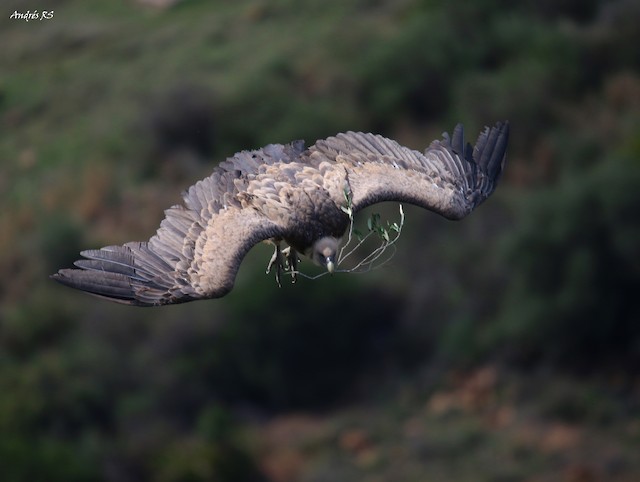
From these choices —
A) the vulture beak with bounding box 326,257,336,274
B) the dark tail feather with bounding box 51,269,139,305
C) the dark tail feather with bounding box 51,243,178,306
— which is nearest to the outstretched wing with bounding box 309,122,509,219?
the vulture beak with bounding box 326,257,336,274

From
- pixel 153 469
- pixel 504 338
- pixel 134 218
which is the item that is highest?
pixel 134 218

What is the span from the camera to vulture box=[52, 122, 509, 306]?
39.2ft

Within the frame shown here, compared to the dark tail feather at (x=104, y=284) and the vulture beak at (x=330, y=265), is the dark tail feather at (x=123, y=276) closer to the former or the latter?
the dark tail feather at (x=104, y=284)

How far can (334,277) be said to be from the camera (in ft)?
122

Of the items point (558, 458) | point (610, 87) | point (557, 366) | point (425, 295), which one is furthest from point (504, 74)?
point (558, 458)

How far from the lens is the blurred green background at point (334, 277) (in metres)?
32.9

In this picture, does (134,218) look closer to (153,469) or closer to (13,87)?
(13,87)

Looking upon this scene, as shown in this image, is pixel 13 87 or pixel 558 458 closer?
pixel 558 458

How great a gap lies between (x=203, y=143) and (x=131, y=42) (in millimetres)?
3789

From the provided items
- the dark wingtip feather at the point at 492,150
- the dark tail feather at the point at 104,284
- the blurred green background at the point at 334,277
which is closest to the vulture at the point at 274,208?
the dark tail feather at the point at 104,284

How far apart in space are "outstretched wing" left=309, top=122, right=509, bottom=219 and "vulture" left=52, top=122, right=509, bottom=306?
0.01 metres

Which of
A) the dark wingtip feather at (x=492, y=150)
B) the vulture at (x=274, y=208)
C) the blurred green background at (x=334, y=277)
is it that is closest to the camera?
the vulture at (x=274, y=208)

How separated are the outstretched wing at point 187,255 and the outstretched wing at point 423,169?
3.16ft

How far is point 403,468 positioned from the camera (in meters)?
31.4
